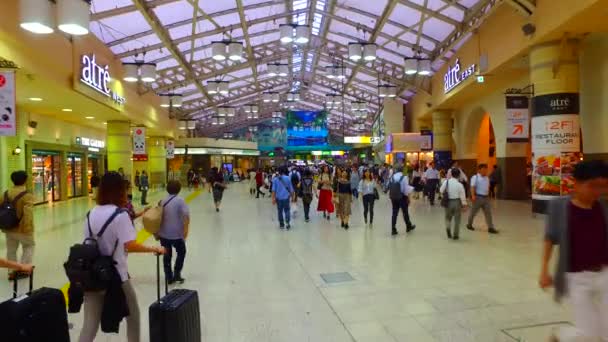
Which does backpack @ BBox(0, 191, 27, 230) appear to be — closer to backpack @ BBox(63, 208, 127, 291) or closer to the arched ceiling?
backpack @ BBox(63, 208, 127, 291)

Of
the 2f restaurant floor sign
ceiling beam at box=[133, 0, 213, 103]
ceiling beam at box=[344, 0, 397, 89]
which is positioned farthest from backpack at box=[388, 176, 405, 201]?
ceiling beam at box=[133, 0, 213, 103]

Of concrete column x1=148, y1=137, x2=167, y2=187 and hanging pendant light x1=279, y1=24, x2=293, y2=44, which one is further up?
hanging pendant light x1=279, y1=24, x2=293, y2=44

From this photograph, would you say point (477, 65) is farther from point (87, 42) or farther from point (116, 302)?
point (116, 302)

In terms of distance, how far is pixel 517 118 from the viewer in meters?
11.9

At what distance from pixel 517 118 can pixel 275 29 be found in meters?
11.9

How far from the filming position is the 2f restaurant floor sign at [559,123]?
33.9ft

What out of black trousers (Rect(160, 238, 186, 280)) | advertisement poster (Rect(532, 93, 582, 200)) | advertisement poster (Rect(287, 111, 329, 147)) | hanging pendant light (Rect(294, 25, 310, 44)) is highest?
hanging pendant light (Rect(294, 25, 310, 44))

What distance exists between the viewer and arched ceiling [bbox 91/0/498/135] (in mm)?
15031

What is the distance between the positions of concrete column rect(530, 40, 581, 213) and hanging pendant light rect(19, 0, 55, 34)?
33.7 ft

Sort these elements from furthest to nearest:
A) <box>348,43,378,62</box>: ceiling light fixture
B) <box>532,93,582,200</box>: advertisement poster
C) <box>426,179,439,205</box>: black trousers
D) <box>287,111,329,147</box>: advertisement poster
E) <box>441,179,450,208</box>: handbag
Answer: <box>287,111,329,147</box>: advertisement poster
<box>426,179,439,205</box>: black trousers
<box>348,43,378,62</box>: ceiling light fixture
<box>532,93,582,200</box>: advertisement poster
<box>441,179,450,208</box>: handbag

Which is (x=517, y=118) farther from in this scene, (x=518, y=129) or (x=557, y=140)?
(x=557, y=140)

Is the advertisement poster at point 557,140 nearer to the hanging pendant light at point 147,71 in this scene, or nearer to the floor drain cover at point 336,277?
the floor drain cover at point 336,277

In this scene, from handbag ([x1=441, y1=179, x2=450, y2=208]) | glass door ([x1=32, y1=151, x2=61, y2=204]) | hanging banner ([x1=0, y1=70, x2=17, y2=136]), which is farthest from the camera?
glass door ([x1=32, y1=151, x2=61, y2=204])

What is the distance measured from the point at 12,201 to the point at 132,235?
147 inches
